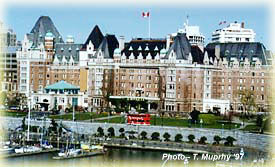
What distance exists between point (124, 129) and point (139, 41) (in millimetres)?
18363

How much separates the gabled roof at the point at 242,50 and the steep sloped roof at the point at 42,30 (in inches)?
642

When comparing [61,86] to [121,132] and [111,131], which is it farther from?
[121,132]

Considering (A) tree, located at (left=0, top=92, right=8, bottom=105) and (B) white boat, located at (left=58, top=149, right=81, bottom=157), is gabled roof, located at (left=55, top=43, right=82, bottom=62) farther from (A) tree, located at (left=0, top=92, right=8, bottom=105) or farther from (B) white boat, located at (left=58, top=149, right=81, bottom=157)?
(B) white boat, located at (left=58, top=149, right=81, bottom=157)

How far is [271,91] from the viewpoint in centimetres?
6462

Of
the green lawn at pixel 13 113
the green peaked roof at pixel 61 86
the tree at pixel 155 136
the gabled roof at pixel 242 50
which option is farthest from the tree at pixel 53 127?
the gabled roof at pixel 242 50

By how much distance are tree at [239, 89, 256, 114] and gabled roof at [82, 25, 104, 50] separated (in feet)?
53.1

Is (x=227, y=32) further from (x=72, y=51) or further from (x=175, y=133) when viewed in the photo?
(x=175, y=133)

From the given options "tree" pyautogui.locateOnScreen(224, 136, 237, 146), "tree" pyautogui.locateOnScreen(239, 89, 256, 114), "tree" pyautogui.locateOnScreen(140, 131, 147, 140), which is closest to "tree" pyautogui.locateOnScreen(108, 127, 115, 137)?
"tree" pyautogui.locateOnScreen(140, 131, 147, 140)

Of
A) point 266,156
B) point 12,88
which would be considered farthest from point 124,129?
point 12,88

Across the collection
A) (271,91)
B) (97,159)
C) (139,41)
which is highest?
(139,41)

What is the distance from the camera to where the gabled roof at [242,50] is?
6656cm

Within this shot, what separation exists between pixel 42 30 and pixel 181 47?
17.0 m

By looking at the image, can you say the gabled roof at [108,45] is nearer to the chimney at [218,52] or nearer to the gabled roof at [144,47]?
the gabled roof at [144,47]

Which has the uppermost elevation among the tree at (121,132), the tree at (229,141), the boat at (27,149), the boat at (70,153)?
the tree at (121,132)
